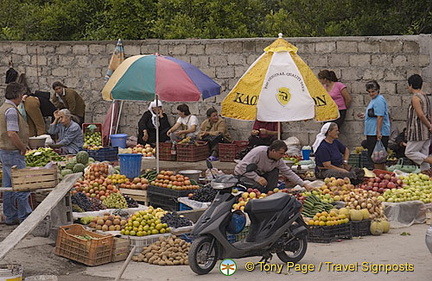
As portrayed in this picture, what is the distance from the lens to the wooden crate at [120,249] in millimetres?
10328

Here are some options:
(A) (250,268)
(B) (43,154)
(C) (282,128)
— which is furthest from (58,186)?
(C) (282,128)

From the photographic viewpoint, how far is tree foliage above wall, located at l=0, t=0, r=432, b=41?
20531 mm

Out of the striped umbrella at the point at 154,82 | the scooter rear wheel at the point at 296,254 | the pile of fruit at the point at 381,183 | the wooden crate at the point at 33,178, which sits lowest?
the scooter rear wheel at the point at 296,254

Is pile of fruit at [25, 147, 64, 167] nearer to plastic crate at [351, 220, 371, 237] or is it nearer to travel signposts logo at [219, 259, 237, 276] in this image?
plastic crate at [351, 220, 371, 237]

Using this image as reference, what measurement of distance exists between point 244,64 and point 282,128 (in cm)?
159

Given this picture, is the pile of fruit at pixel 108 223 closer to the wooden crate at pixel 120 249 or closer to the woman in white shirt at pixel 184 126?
the wooden crate at pixel 120 249

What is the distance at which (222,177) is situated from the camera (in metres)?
9.80

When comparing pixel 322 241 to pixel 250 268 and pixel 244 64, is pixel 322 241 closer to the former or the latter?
pixel 250 268

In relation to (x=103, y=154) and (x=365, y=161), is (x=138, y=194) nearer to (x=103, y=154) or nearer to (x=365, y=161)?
(x=103, y=154)

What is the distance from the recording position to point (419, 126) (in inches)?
560

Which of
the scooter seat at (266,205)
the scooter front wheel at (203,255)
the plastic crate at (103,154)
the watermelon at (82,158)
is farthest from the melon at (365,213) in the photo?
the plastic crate at (103,154)

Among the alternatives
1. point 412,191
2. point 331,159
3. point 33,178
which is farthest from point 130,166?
point 412,191

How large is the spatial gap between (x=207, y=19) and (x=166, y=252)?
12.5 metres

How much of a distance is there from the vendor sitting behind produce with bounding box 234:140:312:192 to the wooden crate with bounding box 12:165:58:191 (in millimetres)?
2595
